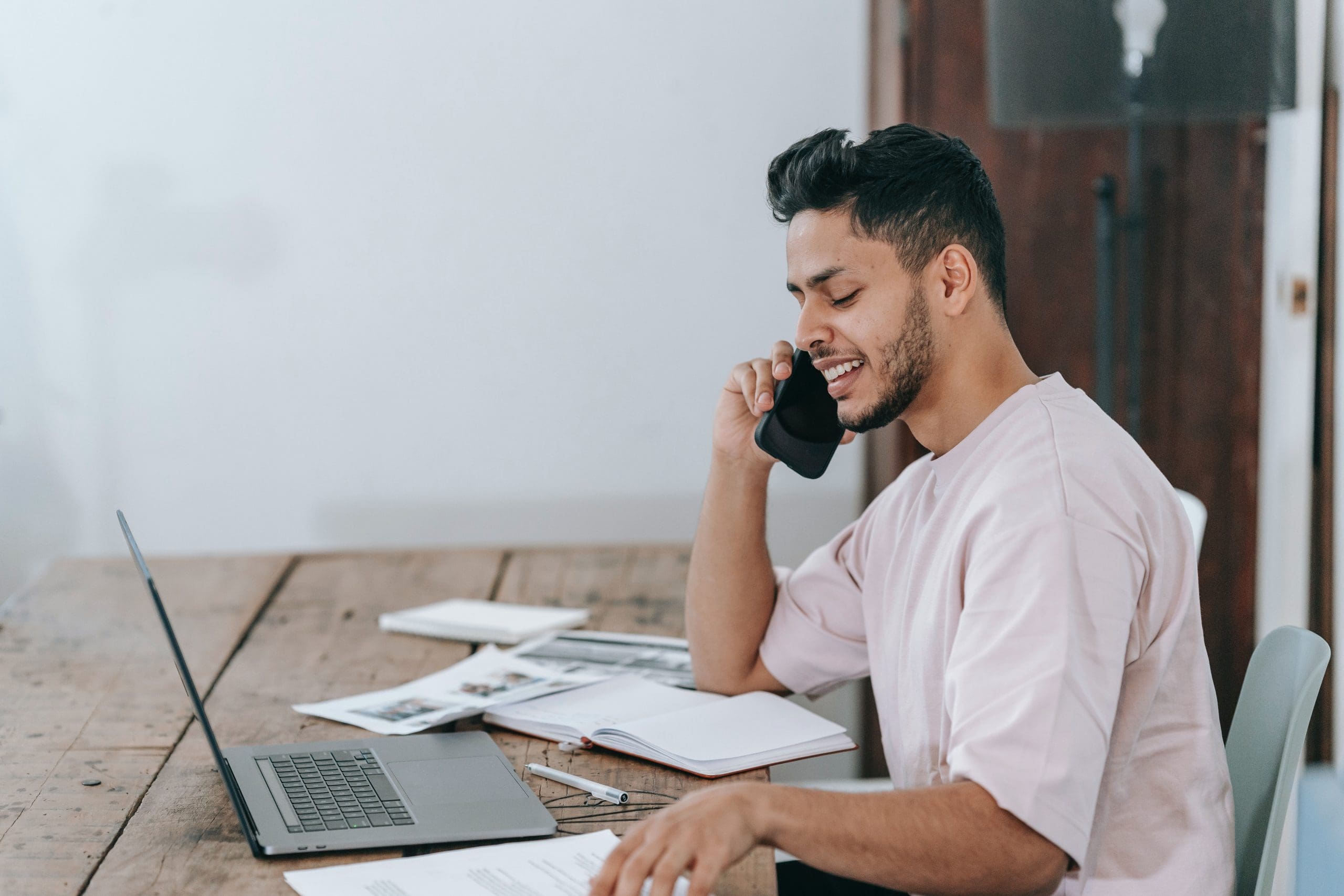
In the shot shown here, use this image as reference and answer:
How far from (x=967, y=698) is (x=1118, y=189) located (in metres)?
1.60

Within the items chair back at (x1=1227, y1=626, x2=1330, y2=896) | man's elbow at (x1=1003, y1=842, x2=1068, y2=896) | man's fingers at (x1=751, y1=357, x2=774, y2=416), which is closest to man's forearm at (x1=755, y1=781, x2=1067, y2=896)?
man's elbow at (x1=1003, y1=842, x2=1068, y2=896)

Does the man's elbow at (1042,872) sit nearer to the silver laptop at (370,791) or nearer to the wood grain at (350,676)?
the wood grain at (350,676)

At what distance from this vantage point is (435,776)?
119 centimetres

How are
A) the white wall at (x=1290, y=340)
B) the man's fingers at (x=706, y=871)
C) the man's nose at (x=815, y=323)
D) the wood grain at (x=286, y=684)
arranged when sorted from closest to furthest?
the man's fingers at (x=706, y=871)
the wood grain at (x=286, y=684)
the man's nose at (x=815, y=323)
the white wall at (x=1290, y=340)

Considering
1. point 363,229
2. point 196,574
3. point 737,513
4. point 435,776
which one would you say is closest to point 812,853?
point 435,776

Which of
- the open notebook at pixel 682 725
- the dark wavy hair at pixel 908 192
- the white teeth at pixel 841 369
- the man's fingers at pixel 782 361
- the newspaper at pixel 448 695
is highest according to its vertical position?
the dark wavy hair at pixel 908 192

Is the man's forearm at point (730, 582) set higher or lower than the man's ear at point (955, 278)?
lower

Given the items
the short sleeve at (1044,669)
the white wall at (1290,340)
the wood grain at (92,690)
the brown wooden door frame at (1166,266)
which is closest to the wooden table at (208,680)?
the wood grain at (92,690)

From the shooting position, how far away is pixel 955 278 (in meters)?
1.20

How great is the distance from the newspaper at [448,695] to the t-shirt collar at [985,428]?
19.3 inches

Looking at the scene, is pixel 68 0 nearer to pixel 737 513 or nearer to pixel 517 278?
pixel 517 278

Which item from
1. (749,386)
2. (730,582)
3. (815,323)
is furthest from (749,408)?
(815,323)

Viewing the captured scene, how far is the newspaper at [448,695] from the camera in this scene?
1.36 metres

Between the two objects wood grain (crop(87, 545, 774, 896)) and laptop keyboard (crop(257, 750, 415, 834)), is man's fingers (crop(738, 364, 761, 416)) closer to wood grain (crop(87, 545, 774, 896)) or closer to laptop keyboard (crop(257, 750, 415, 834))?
wood grain (crop(87, 545, 774, 896))
